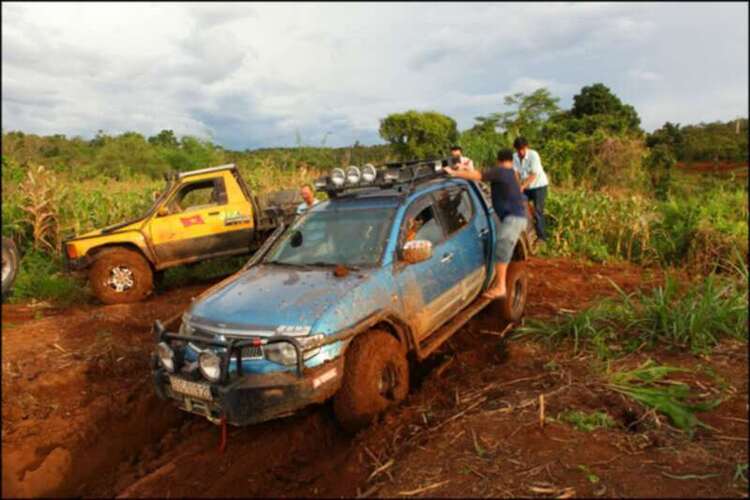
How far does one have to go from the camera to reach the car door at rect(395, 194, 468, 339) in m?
4.34

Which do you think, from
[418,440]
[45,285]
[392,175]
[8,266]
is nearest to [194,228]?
[45,285]

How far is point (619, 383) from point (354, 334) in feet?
6.86

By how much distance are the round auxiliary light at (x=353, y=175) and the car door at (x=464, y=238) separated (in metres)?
0.84

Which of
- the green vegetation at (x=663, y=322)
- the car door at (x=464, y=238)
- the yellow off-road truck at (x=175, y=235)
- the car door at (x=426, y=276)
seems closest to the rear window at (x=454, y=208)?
the car door at (x=464, y=238)

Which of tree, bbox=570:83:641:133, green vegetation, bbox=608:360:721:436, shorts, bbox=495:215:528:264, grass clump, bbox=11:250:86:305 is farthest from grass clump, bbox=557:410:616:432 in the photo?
tree, bbox=570:83:641:133

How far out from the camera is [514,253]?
6234mm

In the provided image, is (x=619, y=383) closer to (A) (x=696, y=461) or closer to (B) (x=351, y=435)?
(A) (x=696, y=461)

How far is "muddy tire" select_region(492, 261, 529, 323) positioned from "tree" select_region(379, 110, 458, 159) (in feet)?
67.3

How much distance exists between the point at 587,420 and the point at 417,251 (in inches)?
68.3

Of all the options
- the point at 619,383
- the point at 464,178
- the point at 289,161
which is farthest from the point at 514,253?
the point at 289,161

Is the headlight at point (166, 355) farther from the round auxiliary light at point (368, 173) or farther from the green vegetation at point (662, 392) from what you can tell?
the green vegetation at point (662, 392)

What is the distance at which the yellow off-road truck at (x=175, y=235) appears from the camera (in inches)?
323

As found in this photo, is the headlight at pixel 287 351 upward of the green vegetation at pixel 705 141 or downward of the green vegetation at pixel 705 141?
downward

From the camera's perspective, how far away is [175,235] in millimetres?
8516
